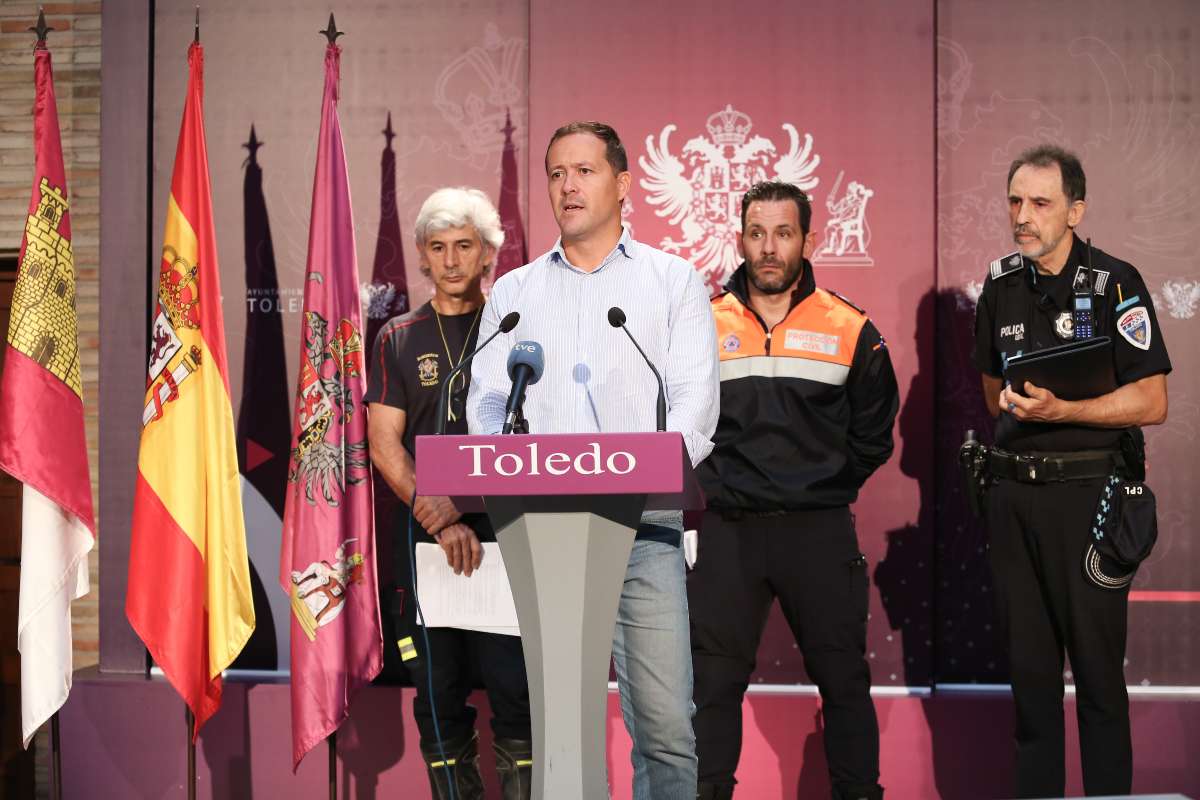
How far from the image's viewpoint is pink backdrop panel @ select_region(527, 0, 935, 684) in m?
4.09

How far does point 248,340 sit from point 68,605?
3.77 feet

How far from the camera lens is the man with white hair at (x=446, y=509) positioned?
10.7ft

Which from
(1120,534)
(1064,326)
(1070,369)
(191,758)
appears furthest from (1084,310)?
(191,758)

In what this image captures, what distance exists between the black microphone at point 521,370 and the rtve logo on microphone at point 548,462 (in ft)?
0.34

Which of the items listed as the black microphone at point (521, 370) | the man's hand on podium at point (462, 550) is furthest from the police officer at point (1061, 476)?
the black microphone at point (521, 370)

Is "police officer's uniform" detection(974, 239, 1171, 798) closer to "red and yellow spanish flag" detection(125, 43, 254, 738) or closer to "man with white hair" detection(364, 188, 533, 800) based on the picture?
"man with white hair" detection(364, 188, 533, 800)

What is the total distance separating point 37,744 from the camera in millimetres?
4328

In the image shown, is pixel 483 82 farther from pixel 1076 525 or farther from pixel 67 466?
pixel 1076 525

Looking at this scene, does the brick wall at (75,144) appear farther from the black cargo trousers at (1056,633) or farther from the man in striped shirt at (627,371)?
the black cargo trousers at (1056,633)

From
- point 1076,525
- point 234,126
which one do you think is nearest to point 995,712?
point 1076,525

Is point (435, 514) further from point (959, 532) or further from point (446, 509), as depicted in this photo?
point (959, 532)

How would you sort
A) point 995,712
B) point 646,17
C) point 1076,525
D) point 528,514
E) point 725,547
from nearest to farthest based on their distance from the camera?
point 528,514, point 1076,525, point 725,547, point 995,712, point 646,17

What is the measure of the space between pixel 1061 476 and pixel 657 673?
1.52 m

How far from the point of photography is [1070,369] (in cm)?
315
